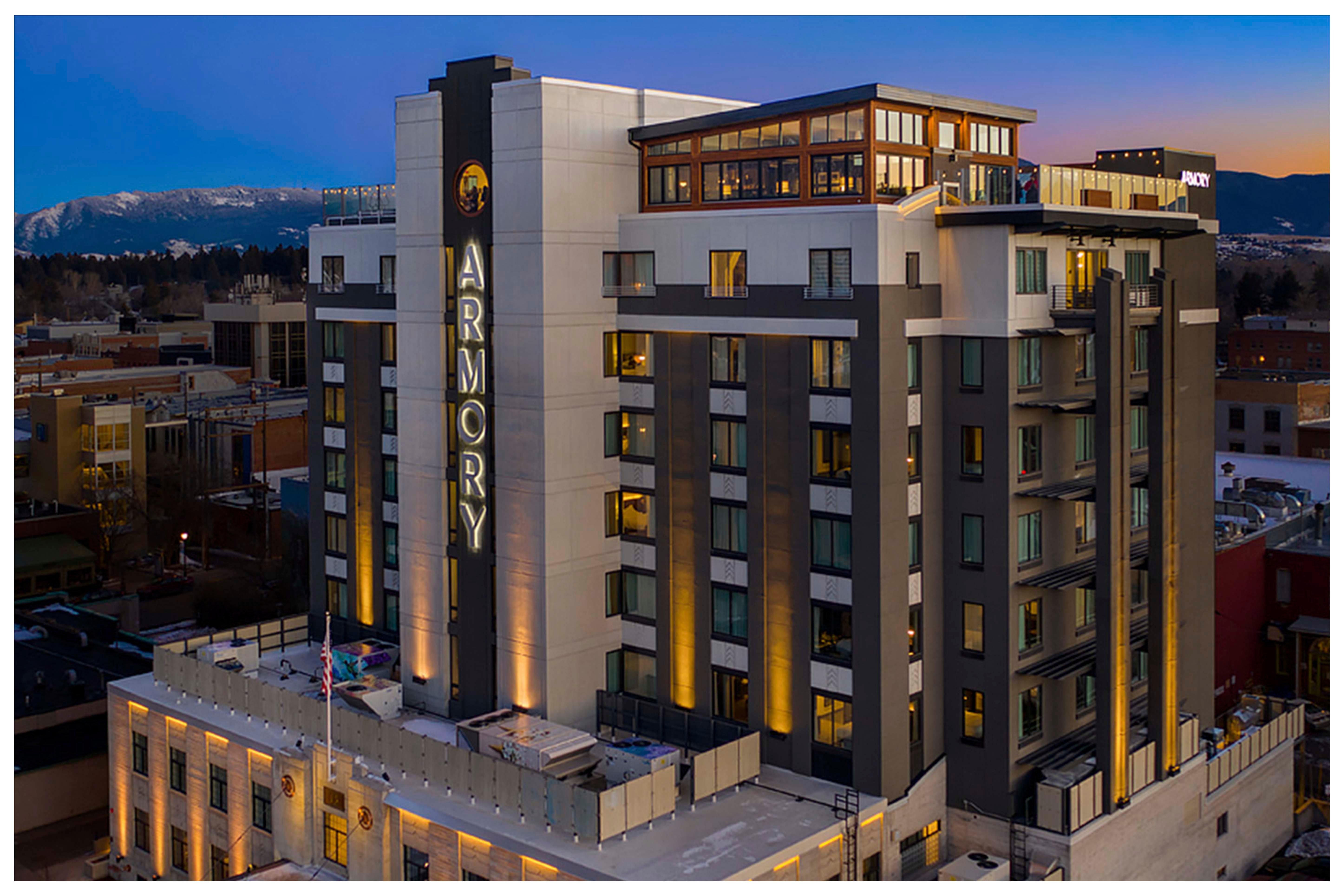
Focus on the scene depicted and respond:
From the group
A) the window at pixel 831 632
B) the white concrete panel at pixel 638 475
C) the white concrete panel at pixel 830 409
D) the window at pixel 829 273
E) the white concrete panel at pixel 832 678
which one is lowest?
the white concrete panel at pixel 832 678

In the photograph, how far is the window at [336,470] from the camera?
6219 centimetres

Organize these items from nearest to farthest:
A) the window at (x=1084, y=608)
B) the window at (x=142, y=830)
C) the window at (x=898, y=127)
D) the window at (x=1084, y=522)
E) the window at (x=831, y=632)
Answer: the window at (x=898, y=127)
the window at (x=831, y=632)
the window at (x=1084, y=522)
the window at (x=1084, y=608)
the window at (x=142, y=830)

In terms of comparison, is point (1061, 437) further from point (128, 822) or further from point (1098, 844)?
point (128, 822)

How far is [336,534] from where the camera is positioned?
62.9 meters

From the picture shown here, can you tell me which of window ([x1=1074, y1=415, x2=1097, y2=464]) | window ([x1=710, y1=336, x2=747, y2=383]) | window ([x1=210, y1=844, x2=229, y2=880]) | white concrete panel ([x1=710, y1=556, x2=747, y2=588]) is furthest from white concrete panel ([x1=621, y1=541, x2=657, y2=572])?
window ([x1=210, y1=844, x2=229, y2=880])

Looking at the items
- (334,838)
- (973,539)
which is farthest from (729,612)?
(334,838)

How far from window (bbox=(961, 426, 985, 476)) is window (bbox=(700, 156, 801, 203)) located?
1018cm

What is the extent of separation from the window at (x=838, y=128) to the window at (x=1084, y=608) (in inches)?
715

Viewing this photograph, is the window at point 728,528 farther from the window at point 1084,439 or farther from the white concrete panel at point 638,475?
the window at point 1084,439

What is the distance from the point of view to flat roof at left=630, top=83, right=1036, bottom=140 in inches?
1821

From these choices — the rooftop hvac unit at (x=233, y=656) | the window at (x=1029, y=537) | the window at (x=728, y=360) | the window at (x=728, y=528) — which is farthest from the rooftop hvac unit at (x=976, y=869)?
the rooftop hvac unit at (x=233, y=656)

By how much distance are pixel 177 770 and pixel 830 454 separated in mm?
29979

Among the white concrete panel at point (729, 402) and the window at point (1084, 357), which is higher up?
the window at point (1084, 357)

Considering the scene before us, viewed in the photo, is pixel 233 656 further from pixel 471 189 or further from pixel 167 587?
pixel 167 587
